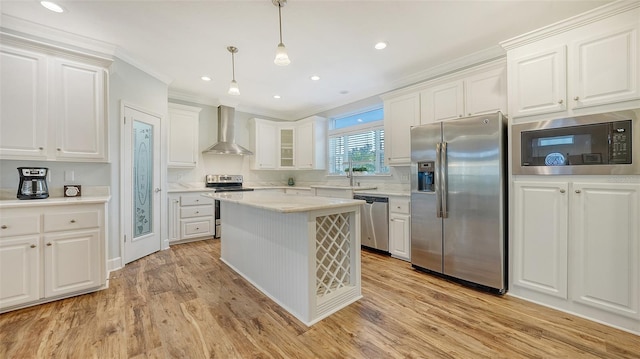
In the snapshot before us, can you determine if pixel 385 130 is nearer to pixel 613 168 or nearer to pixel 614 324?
pixel 613 168

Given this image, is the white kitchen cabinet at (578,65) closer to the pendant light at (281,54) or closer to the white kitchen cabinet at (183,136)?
the pendant light at (281,54)

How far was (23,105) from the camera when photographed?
236 cm

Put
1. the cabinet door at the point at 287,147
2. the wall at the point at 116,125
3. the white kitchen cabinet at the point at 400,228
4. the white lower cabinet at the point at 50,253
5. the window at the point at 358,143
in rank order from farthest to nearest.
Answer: the cabinet door at the point at 287,147, the window at the point at 358,143, the white kitchen cabinet at the point at 400,228, the wall at the point at 116,125, the white lower cabinet at the point at 50,253

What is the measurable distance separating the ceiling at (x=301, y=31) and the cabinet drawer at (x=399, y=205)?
1765 mm

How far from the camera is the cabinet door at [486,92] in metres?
2.81

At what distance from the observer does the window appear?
446 cm

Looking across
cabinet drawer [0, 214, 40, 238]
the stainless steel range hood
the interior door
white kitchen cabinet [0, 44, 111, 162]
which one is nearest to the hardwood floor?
cabinet drawer [0, 214, 40, 238]

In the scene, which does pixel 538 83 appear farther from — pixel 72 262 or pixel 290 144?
pixel 72 262

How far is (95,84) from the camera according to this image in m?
2.68

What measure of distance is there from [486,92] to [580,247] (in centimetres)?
176

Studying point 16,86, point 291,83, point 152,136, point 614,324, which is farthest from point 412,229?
point 16,86

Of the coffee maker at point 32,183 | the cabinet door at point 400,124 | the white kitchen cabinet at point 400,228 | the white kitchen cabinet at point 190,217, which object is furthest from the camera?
the white kitchen cabinet at point 190,217

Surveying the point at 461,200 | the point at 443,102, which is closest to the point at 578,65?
the point at 443,102

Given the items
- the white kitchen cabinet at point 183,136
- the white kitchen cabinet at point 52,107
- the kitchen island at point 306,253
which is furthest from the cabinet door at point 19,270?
the white kitchen cabinet at point 183,136
